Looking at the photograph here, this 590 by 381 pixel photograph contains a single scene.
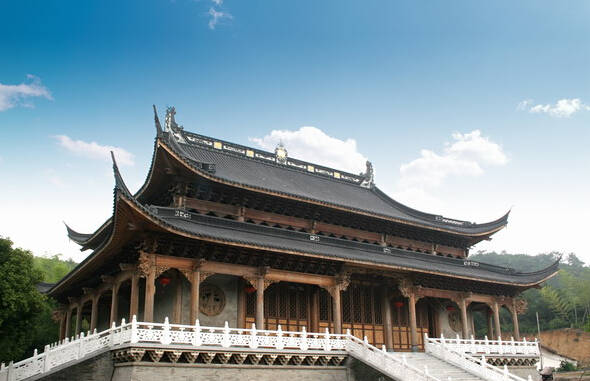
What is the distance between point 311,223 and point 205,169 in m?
5.83

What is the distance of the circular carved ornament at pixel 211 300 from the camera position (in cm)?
2047

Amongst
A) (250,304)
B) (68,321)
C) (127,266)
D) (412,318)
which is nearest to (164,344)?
(127,266)

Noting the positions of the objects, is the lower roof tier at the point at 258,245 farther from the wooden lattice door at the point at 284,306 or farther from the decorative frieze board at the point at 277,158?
the decorative frieze board at the point at 277,158

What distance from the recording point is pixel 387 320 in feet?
81.3

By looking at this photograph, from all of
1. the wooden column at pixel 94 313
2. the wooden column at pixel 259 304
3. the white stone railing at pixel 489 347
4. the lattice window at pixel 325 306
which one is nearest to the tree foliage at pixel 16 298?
the wooden column at pixel 94 313

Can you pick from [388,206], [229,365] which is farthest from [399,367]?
[388,206]

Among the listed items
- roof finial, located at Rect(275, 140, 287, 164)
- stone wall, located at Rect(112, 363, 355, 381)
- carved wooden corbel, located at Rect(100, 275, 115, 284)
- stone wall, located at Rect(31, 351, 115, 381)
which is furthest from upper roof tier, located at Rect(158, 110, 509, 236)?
stone wall, located at Rect(31, 351, 115, 381)

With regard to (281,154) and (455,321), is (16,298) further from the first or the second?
(455,321)

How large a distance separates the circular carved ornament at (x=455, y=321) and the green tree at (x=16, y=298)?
2068 centimetres

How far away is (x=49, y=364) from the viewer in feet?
53.0

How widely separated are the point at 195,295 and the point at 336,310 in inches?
235

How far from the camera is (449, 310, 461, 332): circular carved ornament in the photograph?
2839 centimetres

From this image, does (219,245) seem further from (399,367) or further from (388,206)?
(388,206)

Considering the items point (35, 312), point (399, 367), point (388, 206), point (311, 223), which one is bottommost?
point (399, 367)
